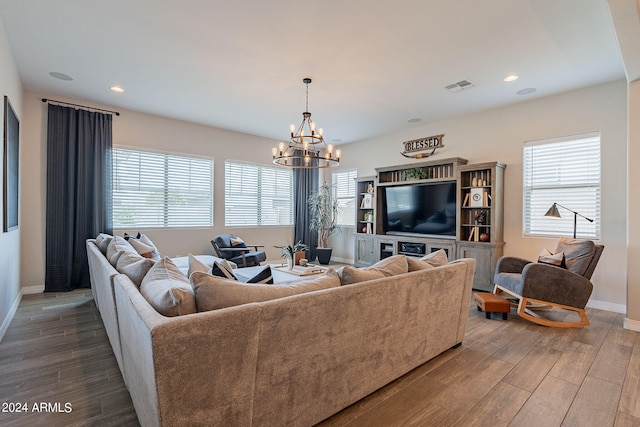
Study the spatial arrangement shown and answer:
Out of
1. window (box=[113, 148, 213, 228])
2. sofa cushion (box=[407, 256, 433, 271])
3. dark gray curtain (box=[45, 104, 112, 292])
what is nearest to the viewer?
sofa cushion (box=[407, 256, 433, 271])

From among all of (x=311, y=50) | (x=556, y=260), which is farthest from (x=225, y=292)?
(x=556, y=260)

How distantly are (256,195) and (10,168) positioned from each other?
13.5 ft

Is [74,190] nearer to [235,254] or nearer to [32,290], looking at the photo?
[32,290]

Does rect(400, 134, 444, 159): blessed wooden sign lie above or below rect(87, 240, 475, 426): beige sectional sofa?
above

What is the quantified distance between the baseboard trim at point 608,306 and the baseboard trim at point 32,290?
779cm

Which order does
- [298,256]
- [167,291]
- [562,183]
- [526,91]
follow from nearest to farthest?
[167,291] < [526,91] < [562,183] < [298,256]

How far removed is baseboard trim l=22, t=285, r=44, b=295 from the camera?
4.46 meters

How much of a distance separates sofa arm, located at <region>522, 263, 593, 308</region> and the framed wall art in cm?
560

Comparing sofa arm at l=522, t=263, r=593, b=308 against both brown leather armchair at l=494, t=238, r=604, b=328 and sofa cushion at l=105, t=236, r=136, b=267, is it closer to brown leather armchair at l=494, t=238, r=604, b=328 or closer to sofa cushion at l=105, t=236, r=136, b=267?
brown leather armchair at l=494, t=238, r=604, b=328

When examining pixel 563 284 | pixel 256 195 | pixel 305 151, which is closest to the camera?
pixel 563 284

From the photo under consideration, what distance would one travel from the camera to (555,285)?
3.43 meters

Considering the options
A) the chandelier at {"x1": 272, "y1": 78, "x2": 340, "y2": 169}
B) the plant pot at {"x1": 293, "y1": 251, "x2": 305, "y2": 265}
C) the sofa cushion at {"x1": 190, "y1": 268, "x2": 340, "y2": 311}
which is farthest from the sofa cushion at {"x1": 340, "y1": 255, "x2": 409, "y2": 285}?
Result: the plant pot at {"x1": 293, "y1": 251, "x2": 305, "y2": 265}

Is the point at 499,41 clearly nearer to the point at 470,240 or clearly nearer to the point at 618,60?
the point at 618,60

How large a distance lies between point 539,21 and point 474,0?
770 mm
